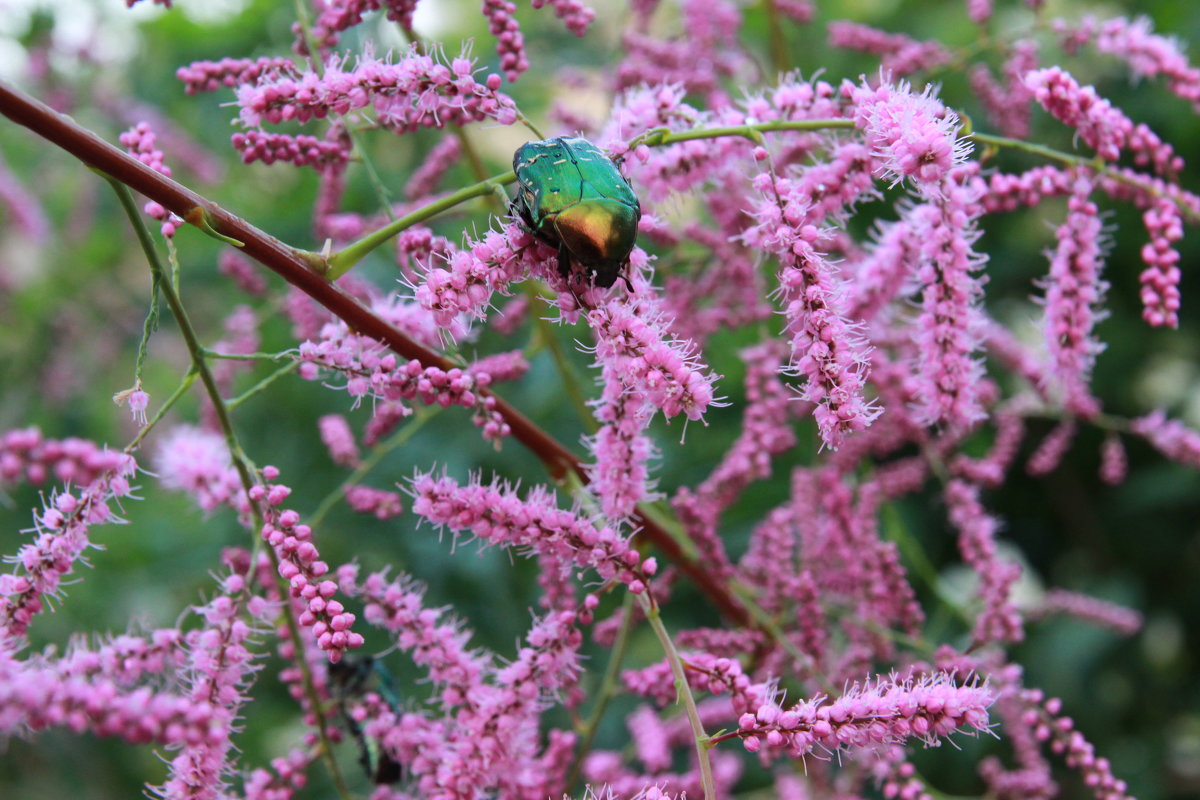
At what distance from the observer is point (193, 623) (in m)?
2.52

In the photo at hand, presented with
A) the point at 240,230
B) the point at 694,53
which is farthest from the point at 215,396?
the point at 694,53

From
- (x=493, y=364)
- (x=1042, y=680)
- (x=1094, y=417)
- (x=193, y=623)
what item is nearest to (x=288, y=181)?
(x=193, y=623)

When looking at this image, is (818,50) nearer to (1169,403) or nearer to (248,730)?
(1169,403)

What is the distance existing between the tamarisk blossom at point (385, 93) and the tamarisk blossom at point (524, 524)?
435mm

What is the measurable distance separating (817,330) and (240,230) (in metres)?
0.60

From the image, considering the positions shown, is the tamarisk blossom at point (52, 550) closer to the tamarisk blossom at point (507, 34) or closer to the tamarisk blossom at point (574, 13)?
the tamarisk blossom at point (507, 34)

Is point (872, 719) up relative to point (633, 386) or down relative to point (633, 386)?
down

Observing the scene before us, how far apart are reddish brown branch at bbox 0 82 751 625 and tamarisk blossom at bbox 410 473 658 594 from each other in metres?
0.13

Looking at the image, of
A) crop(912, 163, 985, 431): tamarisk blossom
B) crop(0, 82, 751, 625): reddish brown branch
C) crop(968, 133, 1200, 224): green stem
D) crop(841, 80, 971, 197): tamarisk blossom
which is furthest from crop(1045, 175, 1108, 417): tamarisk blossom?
crop(0, 82, 751, 625): reddish brown branch

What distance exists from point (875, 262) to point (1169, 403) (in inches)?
71.8

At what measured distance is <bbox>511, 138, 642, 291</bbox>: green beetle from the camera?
1.01 meters

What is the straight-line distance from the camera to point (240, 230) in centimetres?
101

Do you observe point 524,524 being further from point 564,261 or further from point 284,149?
point 284,149

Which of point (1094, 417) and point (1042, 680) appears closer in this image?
point (1094, 417)
